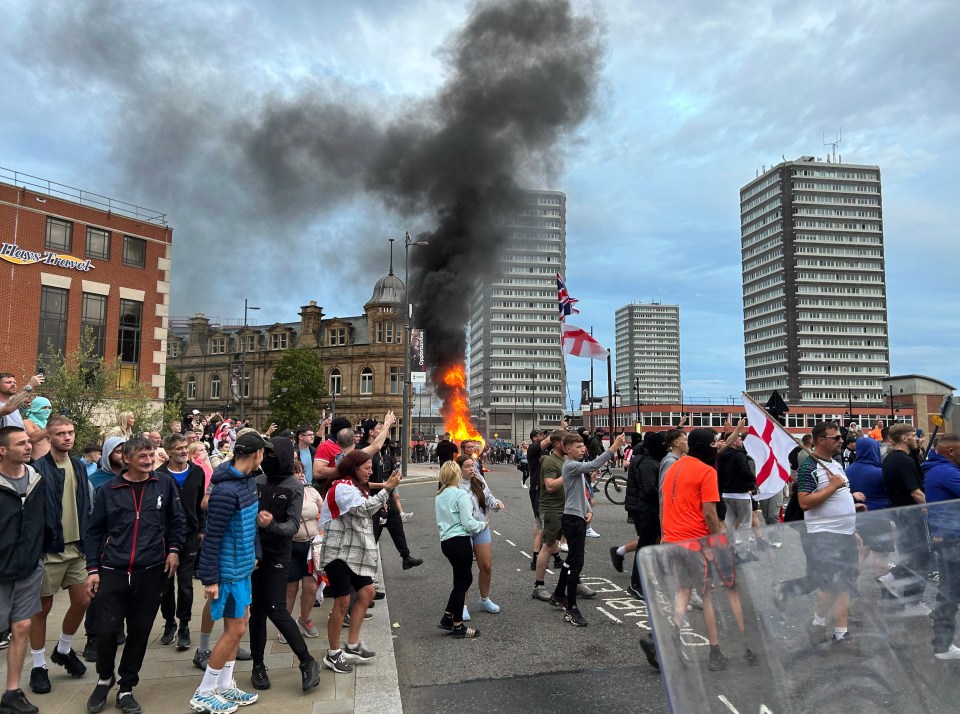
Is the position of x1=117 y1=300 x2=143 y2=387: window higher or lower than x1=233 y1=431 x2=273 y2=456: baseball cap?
higher

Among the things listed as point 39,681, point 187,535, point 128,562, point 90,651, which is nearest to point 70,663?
point 39,681

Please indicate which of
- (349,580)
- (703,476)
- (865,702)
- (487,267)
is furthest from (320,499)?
(487,267)

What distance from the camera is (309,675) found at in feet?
14.7

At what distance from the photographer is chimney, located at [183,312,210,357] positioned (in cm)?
7481

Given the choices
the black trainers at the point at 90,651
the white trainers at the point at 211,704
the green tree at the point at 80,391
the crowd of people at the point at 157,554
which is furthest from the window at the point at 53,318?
the white trainers at the point at 211,704

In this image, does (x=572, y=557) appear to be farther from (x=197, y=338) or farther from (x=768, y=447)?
(x=197, y=338)

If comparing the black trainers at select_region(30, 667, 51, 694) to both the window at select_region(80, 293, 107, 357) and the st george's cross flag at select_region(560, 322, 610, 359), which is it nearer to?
the st george's cross flag at select_region(560, 322, 610, 359)

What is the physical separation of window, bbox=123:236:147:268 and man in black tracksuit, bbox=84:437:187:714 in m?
30.3

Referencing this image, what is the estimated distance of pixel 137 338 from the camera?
30.8m

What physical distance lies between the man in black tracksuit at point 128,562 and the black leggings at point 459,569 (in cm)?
240

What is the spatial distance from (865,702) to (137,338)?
33670mm

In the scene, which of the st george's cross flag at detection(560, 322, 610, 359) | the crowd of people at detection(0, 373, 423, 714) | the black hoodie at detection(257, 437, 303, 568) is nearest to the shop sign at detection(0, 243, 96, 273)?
the st george's cross flag at detection(560, 322, 610, 359)

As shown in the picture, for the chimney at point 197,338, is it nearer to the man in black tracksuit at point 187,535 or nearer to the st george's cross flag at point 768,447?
the man in black tracksuit at point 187,535

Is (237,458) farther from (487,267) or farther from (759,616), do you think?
(487,267)
